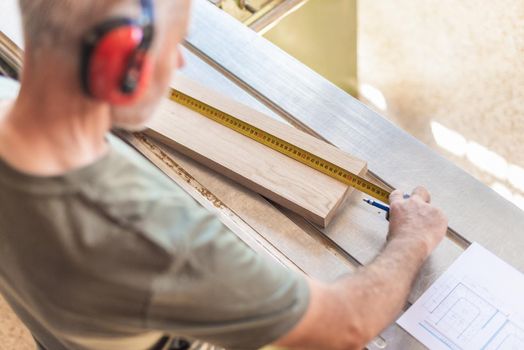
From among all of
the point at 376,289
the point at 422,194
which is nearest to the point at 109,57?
the point at 376,289

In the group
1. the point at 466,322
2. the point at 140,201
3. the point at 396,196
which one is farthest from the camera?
the point at 396,196

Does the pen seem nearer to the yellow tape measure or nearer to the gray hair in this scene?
the yellow tape measure

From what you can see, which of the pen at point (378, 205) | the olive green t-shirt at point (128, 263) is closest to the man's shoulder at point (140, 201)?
the olive green t-shirt at point (128, 263)

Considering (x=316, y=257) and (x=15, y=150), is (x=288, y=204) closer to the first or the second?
(x=316, y=257)

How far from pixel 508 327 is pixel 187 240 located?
2.89 feet

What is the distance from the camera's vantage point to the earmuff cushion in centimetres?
84

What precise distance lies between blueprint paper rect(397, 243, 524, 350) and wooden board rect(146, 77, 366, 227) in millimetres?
329

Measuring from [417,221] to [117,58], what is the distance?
904mm

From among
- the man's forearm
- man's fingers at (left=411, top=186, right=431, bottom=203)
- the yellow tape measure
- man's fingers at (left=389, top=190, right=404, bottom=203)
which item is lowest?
the man's forearm

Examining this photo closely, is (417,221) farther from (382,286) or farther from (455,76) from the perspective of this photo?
(455,76)

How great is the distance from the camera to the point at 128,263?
912mm

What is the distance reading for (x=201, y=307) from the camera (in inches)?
37.2

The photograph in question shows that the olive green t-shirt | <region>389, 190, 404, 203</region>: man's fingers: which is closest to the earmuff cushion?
the olive green t-shirt

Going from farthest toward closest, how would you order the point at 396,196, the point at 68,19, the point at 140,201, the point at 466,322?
the point at 396,196 → the point at 466,322 → the point at 140,201 → the point at 68,19
